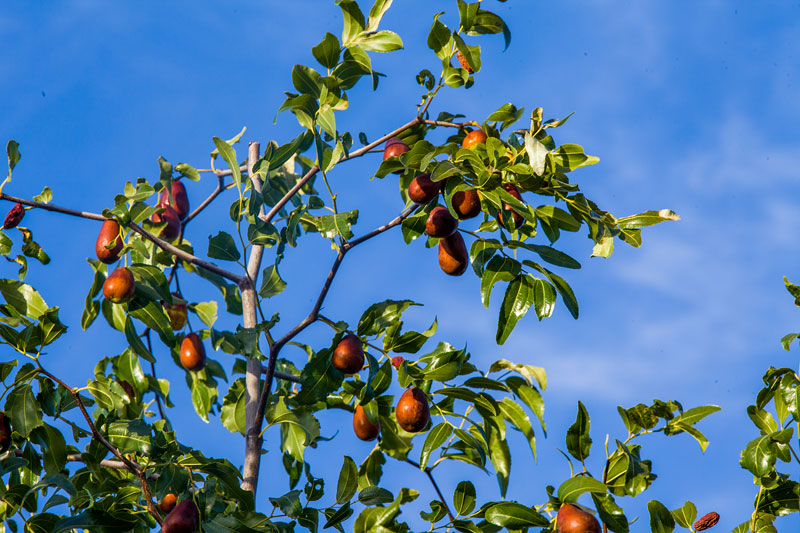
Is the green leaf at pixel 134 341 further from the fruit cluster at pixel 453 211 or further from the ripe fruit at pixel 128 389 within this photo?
the fruit cluster at pixel 453 211

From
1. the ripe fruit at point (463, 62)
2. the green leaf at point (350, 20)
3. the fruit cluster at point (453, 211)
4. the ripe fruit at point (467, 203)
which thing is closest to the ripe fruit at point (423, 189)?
the fruit cluster at point (453, 211)

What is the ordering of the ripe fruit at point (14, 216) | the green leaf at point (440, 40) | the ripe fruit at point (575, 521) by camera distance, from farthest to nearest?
the ripe fruit at point (14, 216) < the green leaf at point (440, 40) < the ripe fruit at point (575, 521)

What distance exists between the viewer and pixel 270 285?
3.17 m

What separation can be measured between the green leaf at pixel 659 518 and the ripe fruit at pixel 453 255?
3.35 feet

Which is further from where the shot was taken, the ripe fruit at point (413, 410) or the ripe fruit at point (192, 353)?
the ripe fruit at point (192, 353)

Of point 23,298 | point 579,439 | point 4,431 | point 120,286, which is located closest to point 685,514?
point 579,439

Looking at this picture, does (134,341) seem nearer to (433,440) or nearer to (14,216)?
(14,216)

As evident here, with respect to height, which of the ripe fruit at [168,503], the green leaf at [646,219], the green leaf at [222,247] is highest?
the green leaf at [222,247]

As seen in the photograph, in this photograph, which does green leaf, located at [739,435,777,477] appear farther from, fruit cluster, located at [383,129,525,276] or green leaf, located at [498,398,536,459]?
fruit cluster, located at [383,129,525,276]

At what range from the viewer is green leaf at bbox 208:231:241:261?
3.08 m

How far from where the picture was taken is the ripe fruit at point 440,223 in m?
2.68

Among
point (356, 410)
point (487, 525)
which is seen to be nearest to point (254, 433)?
point (356, 410)

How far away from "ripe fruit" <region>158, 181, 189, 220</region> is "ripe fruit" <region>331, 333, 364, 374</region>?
4.74ft

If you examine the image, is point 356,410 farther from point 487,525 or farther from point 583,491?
point 583,491
